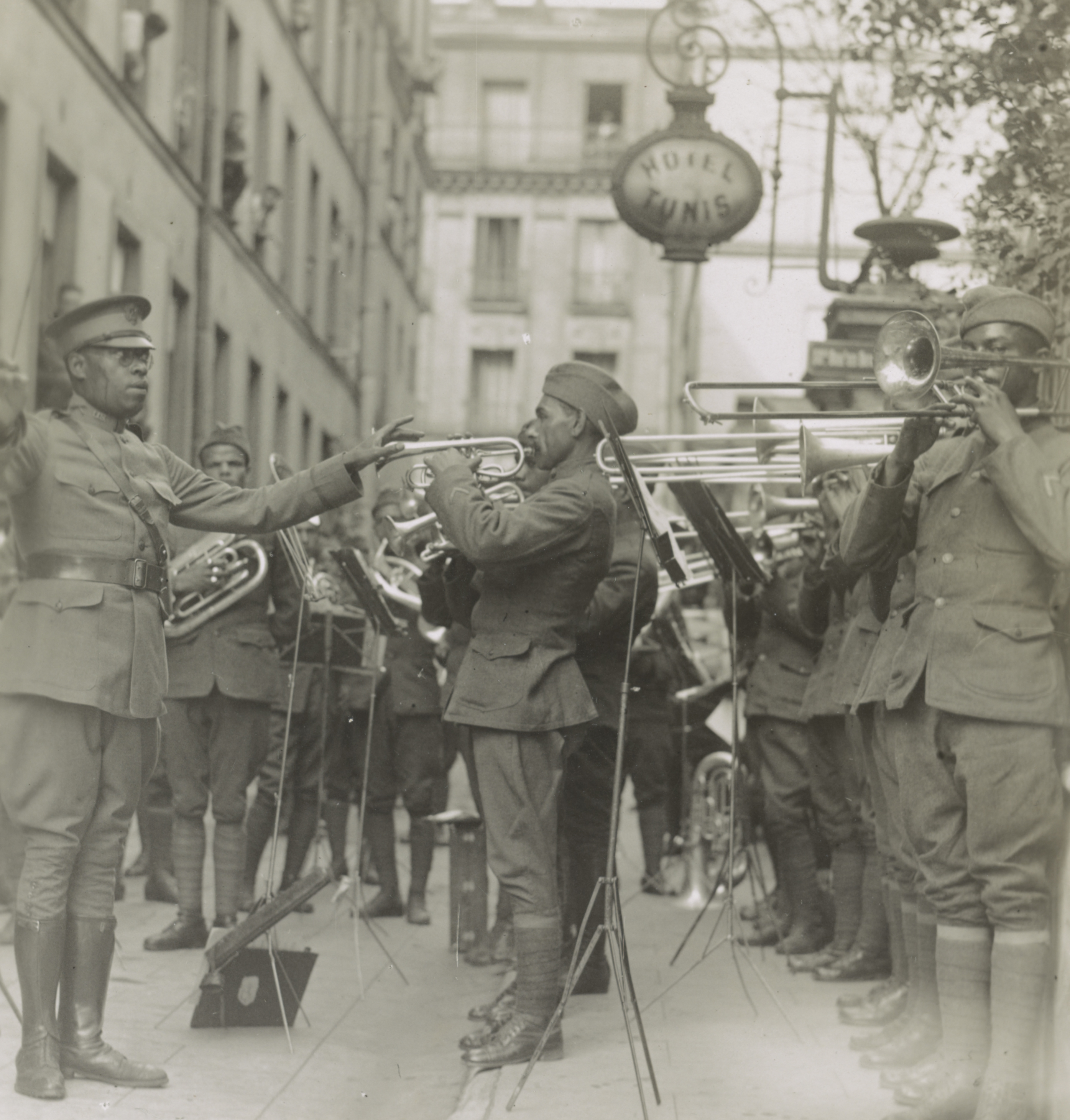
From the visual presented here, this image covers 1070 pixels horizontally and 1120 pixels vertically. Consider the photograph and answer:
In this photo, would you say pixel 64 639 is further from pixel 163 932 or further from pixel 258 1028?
pixel 163 932

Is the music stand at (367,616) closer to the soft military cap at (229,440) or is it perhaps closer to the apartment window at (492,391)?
the soft military cap at (229,440)

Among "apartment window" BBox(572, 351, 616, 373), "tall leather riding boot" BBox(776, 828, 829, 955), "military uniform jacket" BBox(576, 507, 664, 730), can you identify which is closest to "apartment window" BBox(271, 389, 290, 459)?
"tall leather riding boot" BBox(776, 828, 829, 955)

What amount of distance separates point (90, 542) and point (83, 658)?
14.1 inches

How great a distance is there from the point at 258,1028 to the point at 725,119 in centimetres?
2075

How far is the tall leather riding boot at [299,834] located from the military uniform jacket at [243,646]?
41.3 inches

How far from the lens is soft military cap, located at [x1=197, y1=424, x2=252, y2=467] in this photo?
8.88 metres

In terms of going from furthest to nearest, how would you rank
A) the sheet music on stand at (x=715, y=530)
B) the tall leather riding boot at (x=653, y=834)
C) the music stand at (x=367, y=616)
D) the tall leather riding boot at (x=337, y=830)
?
the tall leather riding boot at (x=653, y=834) → the tall leather riding boot at (x=337, y=830) → the music stand at (x=367, y=616) → the sheet music on stand at (x=715, y=530)

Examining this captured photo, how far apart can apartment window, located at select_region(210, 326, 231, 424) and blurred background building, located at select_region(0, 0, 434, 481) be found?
3 cm

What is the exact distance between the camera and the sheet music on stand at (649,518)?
18.3 feet

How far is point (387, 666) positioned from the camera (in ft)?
33.5

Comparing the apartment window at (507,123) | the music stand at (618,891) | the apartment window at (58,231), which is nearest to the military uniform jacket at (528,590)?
the music stand at (618,891)

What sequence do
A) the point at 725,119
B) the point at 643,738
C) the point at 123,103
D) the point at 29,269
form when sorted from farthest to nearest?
1. the point at 725,119
2. the point at 123,103
3. the point at 29,269
4. the point at 643,738

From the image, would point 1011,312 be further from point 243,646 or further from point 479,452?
point 243,646

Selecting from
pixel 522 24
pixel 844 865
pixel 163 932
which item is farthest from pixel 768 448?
pixel 522 24
